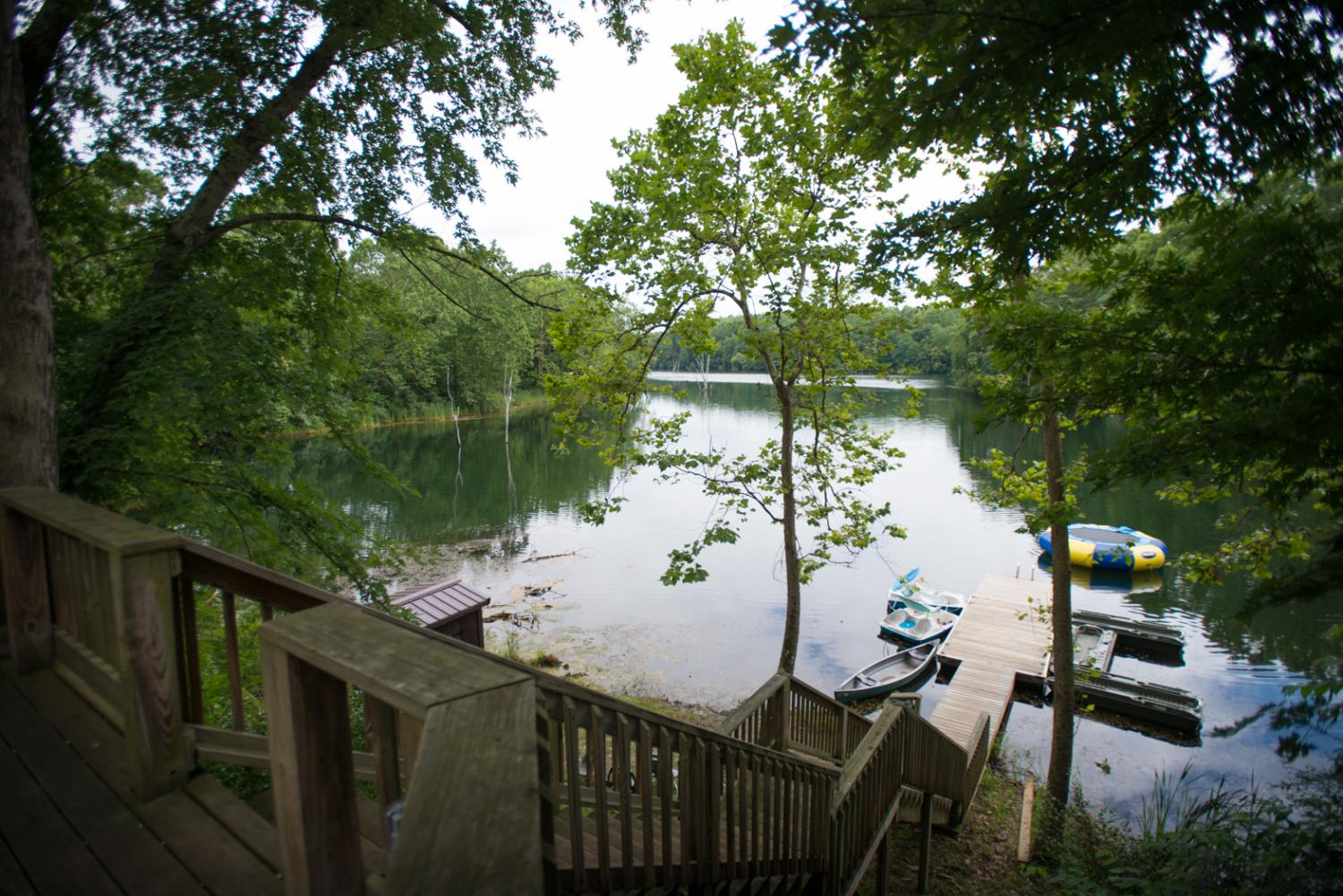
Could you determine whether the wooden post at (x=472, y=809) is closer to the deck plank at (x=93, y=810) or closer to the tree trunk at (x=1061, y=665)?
the deck plank at (x=93, y=810)

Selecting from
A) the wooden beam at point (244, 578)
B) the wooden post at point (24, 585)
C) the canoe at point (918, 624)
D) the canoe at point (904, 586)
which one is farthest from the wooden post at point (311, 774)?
the canoe at point (904, 586)

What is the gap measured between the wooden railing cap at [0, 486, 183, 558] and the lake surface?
12.1ft

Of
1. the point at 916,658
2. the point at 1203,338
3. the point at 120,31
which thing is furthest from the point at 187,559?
the point at 916,658

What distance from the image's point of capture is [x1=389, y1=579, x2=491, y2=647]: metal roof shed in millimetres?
9781

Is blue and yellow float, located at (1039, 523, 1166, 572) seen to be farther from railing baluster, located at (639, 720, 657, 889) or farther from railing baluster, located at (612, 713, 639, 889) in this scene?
railing baluster, located at (612, 713, 639, 889)

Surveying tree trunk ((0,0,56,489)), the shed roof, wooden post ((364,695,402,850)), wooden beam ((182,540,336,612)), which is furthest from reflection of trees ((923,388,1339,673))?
the shed roof

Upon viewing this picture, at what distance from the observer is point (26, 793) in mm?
2109

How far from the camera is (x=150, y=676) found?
2080mm

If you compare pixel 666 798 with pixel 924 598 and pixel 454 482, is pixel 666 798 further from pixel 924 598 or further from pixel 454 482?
pixel 454 482

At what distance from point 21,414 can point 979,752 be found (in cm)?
1068

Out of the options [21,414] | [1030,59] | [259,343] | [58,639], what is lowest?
[58,639]

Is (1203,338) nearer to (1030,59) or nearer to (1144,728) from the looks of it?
(1030,59)

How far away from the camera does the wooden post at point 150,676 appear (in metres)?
2.00

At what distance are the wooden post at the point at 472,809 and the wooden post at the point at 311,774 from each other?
0.47m
